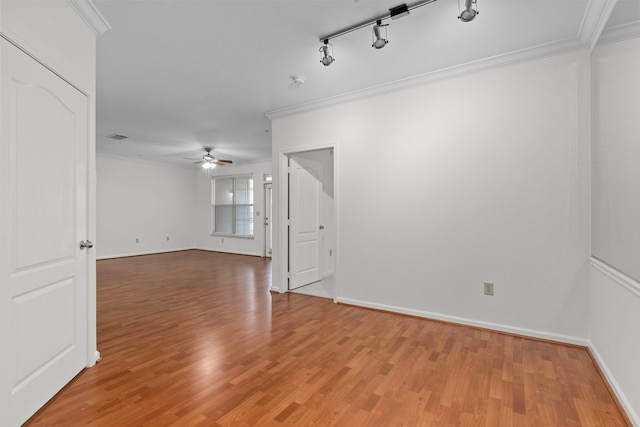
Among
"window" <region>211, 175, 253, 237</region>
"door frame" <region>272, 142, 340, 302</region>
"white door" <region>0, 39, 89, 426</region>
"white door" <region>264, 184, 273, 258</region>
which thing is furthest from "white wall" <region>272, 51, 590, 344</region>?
"window" <region>211, 175, 253, 237</region>

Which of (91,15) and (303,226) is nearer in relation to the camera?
(91,15)

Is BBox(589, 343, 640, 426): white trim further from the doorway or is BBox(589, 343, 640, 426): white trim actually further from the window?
the window

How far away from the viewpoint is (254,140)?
20.5 feet

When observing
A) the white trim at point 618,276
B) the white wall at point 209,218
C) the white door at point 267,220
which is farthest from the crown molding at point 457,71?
the white wall at point 209,218

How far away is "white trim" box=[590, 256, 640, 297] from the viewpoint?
1.72 m

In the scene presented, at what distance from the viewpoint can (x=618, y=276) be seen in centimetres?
196

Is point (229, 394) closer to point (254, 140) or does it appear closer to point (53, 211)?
point (53, 211)

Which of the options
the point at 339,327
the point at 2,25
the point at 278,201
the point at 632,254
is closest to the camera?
the point at 2,25

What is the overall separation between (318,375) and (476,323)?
1806mm

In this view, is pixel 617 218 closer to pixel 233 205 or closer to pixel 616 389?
pixel 616 389

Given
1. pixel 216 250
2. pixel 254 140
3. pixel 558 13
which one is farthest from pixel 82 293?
pixel 216 250

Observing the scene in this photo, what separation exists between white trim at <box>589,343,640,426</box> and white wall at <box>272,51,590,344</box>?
0.98 ft

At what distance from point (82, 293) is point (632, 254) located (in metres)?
3.55

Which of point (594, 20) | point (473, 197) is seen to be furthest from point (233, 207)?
point (594, 20)
